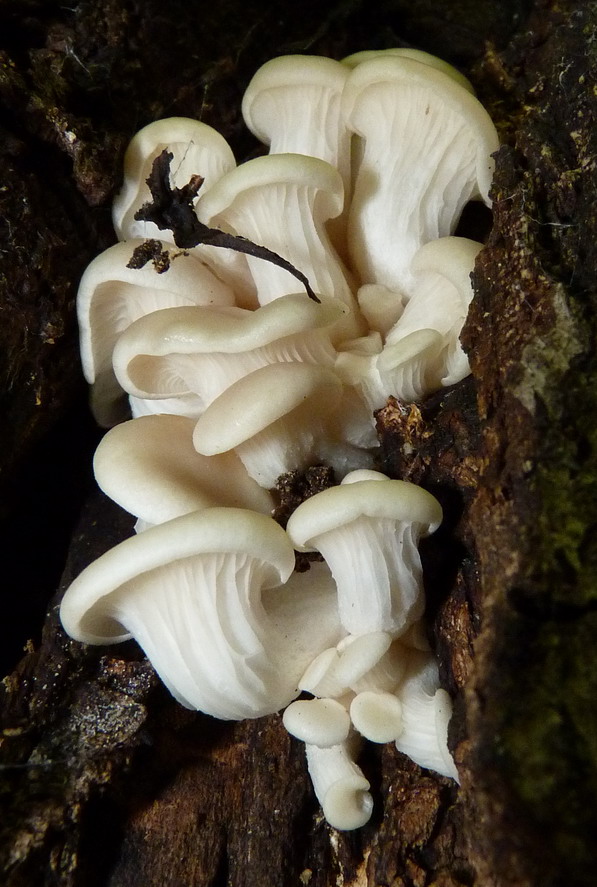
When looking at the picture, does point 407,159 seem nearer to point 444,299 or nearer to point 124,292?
point 444,299

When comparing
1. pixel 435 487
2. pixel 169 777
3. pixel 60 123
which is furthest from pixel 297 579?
pixel 60 123

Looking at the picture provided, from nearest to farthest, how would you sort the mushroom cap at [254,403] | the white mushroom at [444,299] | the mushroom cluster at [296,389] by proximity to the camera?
1. the mushroom cluster at [296,389]
2. the mushroom cap at [254,403]
3. the white mushroom at [444,299]

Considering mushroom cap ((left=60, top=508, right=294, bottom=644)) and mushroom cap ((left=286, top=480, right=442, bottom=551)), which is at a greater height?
mushroom cap ((left=60, top=508, right=294, bottom=644))

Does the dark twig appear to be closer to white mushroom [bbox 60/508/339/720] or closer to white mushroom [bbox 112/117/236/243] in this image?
white mushroom [bbox 112/117/236/243]

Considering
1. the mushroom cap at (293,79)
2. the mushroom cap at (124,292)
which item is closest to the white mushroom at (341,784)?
the mushroom cap at (124,292)

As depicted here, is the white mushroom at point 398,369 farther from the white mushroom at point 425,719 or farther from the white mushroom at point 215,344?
the white mushroom at point 425,719

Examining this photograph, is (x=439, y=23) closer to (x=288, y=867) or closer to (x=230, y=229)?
(x=230, y=229)

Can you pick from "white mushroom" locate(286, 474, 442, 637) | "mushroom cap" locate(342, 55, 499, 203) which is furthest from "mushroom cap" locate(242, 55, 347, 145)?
"white mushroom" locate(286, 474, 442, 637)
